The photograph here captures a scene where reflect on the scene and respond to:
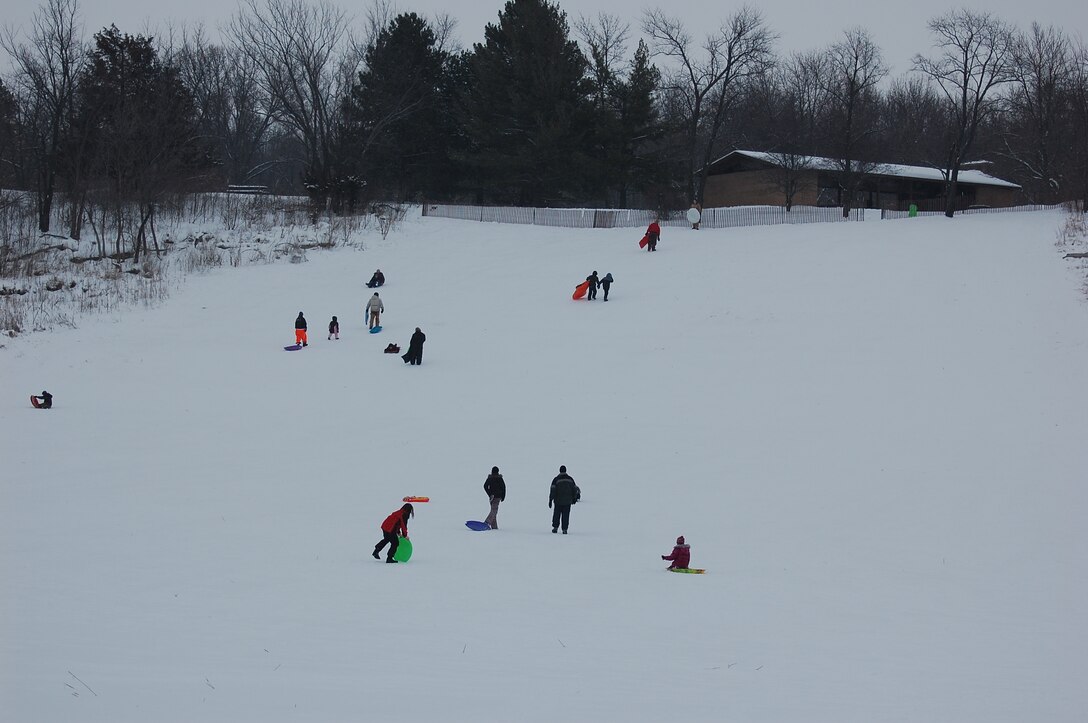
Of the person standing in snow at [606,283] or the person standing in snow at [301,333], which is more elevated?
the person standing in snow at [606,283]

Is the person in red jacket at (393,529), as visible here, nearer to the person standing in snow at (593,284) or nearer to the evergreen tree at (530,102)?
the person standing in snow at (593,284)

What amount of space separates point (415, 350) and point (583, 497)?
10.2 m

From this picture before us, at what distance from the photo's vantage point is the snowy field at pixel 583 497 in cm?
781

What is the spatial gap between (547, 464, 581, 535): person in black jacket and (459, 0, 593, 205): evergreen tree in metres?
37.6

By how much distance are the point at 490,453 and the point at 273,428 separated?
5177 millimetres

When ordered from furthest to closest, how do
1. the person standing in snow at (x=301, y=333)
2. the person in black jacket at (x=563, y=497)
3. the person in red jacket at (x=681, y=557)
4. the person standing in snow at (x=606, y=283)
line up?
the person standing in snow at (x=606, y=283)
the person standing in snow at (x=301, y=333)
the person in black jacket at (x=563, y=497)
the person in red jacket at (x=681, y=557)

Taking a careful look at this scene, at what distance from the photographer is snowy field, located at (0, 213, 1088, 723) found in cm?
781

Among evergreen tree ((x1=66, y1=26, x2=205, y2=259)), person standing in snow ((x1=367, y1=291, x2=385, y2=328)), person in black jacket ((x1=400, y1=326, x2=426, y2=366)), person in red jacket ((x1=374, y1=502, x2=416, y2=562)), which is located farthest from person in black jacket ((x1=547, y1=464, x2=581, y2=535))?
evergreen tree ((x1=66, y1=26, x2=205, y2=259))

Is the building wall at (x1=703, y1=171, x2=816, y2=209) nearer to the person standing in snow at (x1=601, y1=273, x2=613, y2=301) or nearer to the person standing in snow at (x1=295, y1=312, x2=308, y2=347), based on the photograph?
the person standing in snow at (x1=601, y1=273, x2=613, y2=301)

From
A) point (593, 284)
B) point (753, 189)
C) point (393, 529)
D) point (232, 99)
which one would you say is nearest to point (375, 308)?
point (593, 284)

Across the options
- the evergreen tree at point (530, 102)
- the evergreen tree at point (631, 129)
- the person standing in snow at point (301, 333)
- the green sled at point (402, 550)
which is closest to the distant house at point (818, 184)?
the evergreen tree at point (631, 129)

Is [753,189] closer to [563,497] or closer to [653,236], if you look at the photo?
[653,236]

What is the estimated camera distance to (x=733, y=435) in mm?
19031

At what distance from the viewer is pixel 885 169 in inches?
2183
